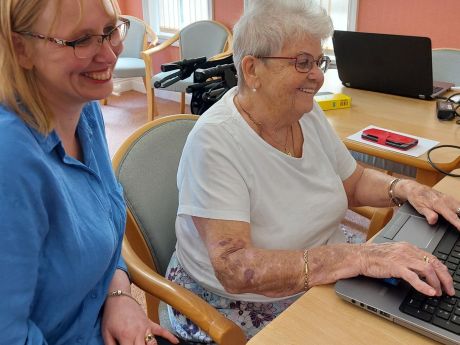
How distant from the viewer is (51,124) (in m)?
0.83

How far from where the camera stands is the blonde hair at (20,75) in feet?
2.46

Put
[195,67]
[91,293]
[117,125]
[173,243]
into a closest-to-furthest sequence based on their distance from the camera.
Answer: [91,293] < [173,243] < [195,67] < [117,125]

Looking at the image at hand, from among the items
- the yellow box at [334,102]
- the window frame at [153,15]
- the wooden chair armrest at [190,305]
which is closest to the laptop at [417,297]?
the wooden chair armrest at [190,305]

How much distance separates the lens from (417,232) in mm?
1049

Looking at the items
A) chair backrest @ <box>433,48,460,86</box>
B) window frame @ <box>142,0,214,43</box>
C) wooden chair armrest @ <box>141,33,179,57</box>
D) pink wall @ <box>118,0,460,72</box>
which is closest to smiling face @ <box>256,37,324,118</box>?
chair backrest @ <box>433,48,460,86</box>

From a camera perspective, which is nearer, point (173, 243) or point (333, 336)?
point (333, 336)

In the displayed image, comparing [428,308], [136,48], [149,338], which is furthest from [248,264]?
[136,48]

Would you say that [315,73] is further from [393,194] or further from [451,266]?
[451,266]

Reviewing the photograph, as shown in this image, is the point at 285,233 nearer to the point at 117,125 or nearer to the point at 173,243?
the point at 173,243

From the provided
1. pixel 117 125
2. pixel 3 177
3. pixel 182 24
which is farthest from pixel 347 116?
pixel 182 24

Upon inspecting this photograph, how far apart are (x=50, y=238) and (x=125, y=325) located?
297mm

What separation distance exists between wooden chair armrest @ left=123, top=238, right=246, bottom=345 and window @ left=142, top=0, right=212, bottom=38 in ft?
12.8

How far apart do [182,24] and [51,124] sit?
4.32 m

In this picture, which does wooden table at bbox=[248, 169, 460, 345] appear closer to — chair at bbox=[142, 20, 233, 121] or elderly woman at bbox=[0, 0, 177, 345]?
elderly woman at bbox=[0, 0, 177, 345]
